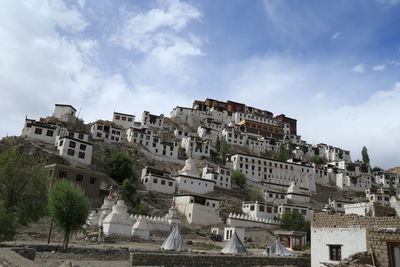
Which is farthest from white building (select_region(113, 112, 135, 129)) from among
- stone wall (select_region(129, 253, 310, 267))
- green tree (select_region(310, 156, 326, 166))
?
stone wall (select_region(129, 253, 310, 267))

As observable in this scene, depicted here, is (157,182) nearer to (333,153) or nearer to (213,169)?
(213,169)

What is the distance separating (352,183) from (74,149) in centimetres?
6726

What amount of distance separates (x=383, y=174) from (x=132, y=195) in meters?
74.6

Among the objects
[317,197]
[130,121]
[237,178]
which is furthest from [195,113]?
[317,197]

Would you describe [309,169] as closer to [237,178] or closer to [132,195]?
[237,178]

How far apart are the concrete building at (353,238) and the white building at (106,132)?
2395 inches

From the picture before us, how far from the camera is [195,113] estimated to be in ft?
351

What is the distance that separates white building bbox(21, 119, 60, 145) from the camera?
62.7 meters

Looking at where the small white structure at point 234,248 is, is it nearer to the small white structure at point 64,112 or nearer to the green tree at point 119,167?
the green tree at point 119,167

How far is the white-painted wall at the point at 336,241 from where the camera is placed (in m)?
18.3

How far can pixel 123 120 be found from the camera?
3524 inches

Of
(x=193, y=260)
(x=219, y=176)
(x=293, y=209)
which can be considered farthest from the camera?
(x=219, y=176)

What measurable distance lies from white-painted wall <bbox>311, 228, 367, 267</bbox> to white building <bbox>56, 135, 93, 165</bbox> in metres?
48.3

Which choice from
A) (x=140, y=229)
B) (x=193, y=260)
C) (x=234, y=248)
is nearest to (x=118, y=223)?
(x=140, y=229)
